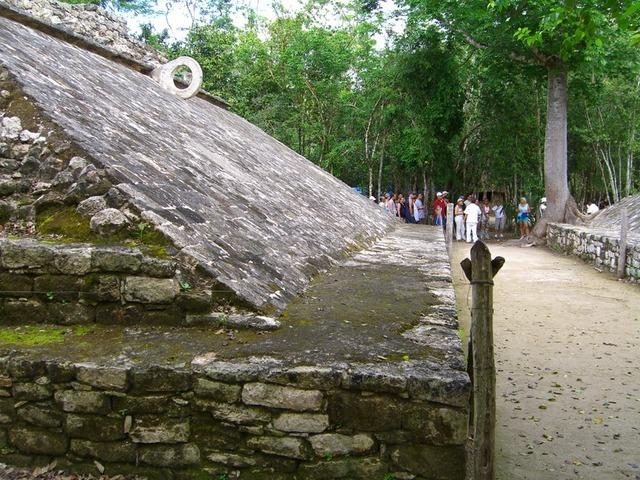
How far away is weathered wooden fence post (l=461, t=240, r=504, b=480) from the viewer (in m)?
3.02

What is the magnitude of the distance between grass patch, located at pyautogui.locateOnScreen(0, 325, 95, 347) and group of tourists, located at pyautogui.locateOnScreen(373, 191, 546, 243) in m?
13.2

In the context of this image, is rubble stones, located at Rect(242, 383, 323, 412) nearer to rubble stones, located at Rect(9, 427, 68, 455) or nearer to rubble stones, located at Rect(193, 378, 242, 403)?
rubble stones, located at Rect(193, 378, 242, 403)

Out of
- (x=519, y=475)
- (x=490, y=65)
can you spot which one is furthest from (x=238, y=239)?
(x=490, y=65)

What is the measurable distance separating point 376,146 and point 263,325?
2151cm

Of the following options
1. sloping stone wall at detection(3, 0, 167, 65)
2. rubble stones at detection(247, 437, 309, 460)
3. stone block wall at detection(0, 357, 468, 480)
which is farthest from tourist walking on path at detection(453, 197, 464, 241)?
rubble stones at detection(247, 437, 309, 460)

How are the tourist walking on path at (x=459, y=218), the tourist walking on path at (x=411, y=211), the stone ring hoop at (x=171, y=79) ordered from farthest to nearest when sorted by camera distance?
1. the tourist walking on path at (x=411, y=211)
2. the tourist walking on path at (x=459, y=218)
3. the stone ring hoop at (x=171, y=79)

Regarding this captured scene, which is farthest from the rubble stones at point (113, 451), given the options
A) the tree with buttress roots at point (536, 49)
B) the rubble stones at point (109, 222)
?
the tree with buttress roots at point (536, 49)

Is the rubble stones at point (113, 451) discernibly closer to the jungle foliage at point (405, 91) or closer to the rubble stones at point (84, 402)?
the rubble stones at point (84, 402)

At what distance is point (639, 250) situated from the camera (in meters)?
10.5

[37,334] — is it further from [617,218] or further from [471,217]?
[617,218]

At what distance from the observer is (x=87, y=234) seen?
11.4 feet

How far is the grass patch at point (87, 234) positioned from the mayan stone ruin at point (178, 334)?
0.01 metres

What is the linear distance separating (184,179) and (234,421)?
2.56 metres

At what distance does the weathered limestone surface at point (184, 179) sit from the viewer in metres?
3.63
